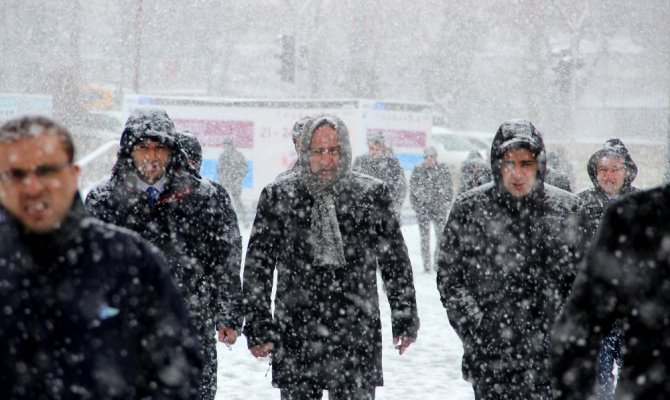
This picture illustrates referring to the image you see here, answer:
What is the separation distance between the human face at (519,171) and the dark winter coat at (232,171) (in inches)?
680

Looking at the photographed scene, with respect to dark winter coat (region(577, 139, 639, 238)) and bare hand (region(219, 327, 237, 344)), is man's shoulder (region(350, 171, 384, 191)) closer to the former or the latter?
bare hand (region(219, 327, 237, 344))

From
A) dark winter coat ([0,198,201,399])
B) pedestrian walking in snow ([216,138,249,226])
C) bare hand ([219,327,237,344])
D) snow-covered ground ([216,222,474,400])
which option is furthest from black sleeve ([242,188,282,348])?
pedestrian walking in snow ([216,138,249,226])

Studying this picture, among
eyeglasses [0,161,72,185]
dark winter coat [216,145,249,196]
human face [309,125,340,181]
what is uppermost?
eyeglasses [0,161,72,185]

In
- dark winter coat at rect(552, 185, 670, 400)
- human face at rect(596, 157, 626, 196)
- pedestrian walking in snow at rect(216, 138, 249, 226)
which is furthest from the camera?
pedestrian walking in snow at rect(216, 138, 249, 226)

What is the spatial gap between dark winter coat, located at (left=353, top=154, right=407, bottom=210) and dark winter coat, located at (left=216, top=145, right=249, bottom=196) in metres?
7.75

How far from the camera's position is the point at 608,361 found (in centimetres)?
629

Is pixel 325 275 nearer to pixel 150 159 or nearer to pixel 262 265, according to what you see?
pixel 262 265

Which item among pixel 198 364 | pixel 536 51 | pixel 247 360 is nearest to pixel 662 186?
pixel 198 364

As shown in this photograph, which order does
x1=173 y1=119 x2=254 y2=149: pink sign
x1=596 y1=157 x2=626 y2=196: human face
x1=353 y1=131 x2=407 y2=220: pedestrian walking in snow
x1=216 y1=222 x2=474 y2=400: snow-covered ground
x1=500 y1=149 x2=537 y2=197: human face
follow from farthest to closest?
x1=173 y1=119 x2=254 y2=149: pink sign < x1=353 y1=131 x2=407 y2=220: pedestrian walking in snow < x1=216 y1=222 x2=474 y2=400: snow-covered ground < x1=596 y1=157 x2=626 y2=196: human face < x1=500 y1=149 x2=537 y2=197: human face

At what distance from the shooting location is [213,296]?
17.9 feet

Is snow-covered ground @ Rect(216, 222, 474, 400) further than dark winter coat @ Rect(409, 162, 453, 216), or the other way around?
dark winter coat @ Rect(409, 162, 453, 216)

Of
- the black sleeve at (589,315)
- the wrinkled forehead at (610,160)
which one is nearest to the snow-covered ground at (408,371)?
the wrinkled forehead at (610,160)

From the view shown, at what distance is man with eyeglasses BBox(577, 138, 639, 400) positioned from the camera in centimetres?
627

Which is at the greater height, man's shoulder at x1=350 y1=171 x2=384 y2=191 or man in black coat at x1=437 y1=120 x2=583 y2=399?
man's shoulder at x1=350 y1=171 x2=384 y2=191
